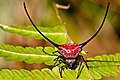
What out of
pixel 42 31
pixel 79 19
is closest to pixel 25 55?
pixel 42 31

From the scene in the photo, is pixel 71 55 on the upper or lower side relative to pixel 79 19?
upper

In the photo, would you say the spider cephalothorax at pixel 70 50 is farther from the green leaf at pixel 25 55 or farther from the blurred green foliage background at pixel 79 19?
the blurred green foliage background at pixel 79 19

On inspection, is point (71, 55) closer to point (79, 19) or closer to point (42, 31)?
point (42, 31)

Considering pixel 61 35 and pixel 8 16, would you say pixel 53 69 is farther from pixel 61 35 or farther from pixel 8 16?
pixel 8 16

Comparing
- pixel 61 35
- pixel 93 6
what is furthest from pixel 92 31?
pixel 61 35

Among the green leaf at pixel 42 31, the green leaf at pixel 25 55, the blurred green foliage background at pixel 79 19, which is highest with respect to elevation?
the green leaf at pixel 42 31

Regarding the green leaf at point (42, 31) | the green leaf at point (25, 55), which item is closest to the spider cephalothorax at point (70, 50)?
the green leaf at point (25, 55)
